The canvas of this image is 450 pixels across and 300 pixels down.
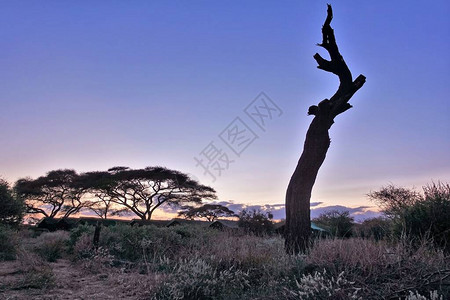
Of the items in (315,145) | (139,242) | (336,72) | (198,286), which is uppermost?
(336,72)

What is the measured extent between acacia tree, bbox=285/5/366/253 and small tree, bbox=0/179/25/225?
42.6ft

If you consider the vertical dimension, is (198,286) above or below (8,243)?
below

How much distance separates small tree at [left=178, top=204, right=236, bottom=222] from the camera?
3659 cm

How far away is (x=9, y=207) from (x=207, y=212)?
2207 centimetres

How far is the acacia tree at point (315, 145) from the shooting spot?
10.3 meters

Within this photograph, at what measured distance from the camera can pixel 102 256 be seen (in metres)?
11.8

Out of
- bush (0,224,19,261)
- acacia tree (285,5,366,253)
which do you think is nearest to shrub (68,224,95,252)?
bush (0,224,19,261)

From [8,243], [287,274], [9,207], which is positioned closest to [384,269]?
[287,274]

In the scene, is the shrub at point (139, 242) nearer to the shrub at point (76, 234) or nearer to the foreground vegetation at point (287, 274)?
the shrub at point (76, 234)

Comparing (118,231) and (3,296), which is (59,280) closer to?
(3,296)

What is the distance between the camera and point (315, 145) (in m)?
10.7

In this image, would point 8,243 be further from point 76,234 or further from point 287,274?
point 287,274

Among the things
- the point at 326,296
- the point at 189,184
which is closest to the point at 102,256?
the point at 326,296

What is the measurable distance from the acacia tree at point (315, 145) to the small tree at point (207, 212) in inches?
1048
